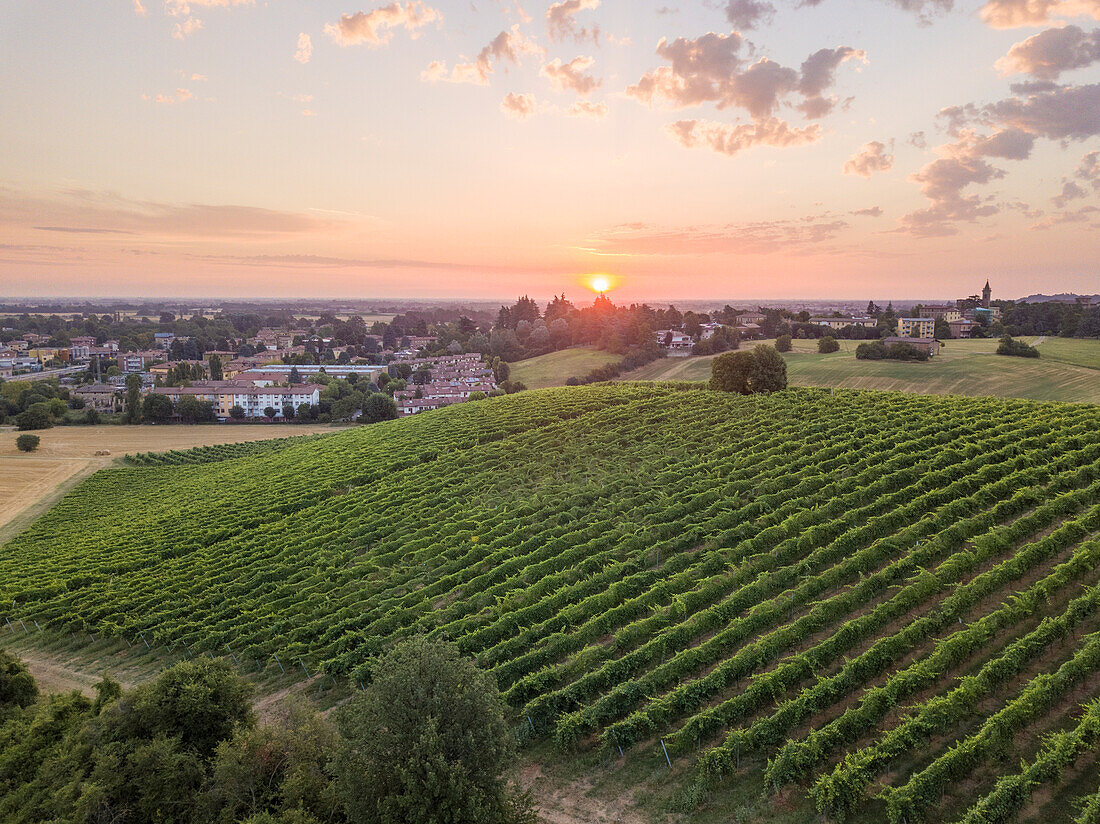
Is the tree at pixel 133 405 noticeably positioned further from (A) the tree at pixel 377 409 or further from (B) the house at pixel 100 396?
(A) the tree at pixel 377 409

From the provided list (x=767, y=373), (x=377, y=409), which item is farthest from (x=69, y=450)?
(x=767, y=373)

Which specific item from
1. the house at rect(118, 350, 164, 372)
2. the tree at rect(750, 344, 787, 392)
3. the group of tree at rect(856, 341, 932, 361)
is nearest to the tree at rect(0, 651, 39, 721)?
the tree at rect(750, 344, 787, 392)

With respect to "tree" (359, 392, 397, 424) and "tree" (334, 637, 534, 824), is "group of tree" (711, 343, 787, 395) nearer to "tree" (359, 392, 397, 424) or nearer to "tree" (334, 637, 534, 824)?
"tree" (334, 637, 534, 824)

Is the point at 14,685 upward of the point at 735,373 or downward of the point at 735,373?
downward

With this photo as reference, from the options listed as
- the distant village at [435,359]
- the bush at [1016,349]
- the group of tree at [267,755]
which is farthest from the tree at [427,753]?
the bush at [1016,349]

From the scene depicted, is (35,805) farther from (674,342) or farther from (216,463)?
(674,342)

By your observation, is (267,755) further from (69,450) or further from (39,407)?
(39,407)

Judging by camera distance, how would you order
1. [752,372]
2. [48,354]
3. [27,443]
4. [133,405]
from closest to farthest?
[752,372]
[27,443]
[133,405]
[48,354]
